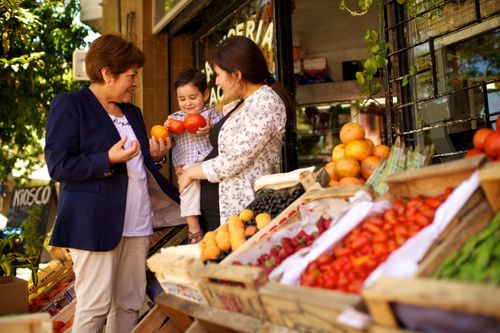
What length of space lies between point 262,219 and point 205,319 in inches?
25.3

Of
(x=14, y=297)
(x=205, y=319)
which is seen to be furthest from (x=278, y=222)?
(x=14, y=297)

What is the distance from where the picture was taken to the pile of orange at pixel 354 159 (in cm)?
276

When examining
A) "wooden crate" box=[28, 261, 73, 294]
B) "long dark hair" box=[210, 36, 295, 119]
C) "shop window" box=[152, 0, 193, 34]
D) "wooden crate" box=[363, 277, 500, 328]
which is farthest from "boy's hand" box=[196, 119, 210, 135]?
"shop window" box=[152, 0, 193, 34]

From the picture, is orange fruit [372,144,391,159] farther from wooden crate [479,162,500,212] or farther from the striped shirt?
the striped shirt

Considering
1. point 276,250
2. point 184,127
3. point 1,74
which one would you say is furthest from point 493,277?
point 1,74

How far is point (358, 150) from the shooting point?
2.85 metres

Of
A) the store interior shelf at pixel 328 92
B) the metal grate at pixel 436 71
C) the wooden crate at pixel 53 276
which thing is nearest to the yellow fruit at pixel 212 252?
the metal grate at pixel 436 71

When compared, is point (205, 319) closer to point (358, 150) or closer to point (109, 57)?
point (358, 150)

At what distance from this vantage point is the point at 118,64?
3.09 m

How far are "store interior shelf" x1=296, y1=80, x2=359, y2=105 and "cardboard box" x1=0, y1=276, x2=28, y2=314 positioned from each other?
5.42m

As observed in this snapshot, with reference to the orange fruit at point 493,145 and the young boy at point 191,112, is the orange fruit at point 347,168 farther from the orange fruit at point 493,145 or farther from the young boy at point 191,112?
the young boy at point 191,112

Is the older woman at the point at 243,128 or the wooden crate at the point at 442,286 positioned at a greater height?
the older woman at the point at 243,128

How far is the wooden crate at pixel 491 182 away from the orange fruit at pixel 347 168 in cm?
102

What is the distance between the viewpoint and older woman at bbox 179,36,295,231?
2.97 meters
